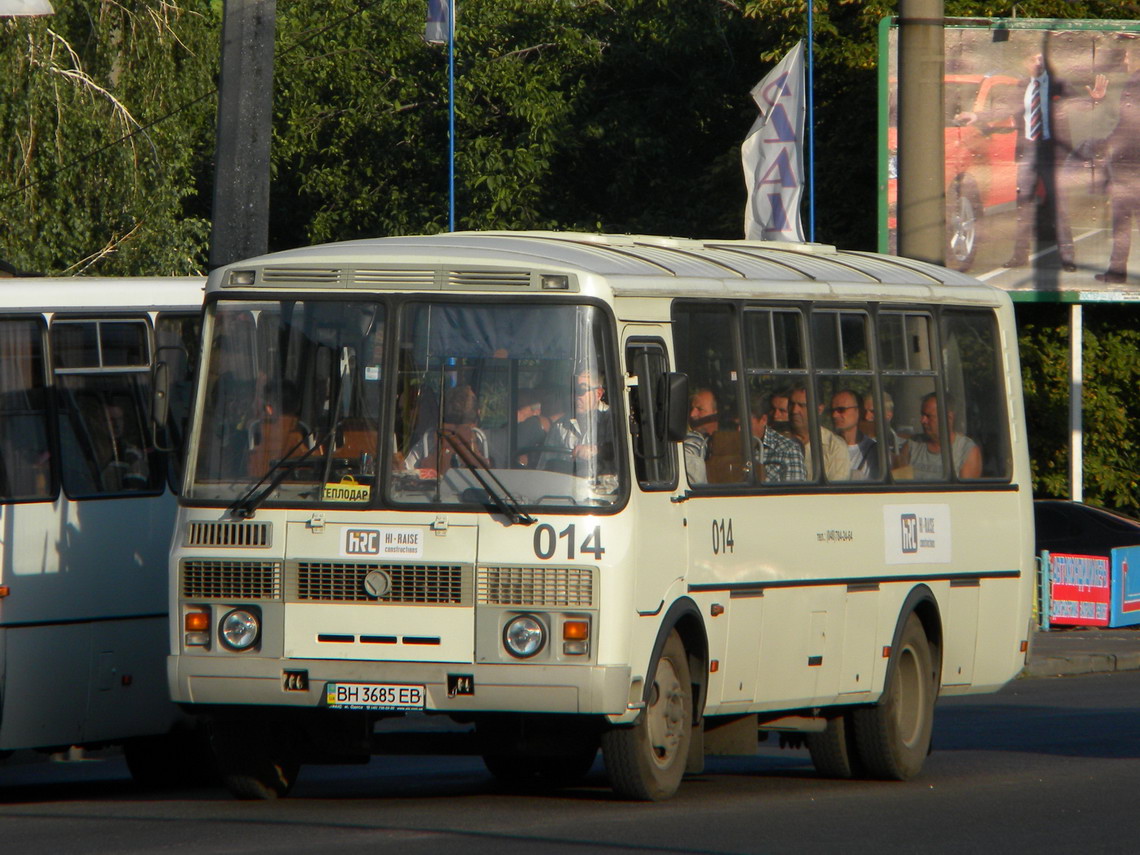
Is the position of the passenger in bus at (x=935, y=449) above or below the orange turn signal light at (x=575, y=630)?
above

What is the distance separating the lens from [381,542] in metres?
9.91

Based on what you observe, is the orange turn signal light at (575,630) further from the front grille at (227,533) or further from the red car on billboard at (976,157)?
the red car on billboard at (976,157)

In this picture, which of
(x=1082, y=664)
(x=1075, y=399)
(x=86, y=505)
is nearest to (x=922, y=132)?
(x=1082, y=664)

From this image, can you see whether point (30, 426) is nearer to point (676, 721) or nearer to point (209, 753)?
point (209, 753)

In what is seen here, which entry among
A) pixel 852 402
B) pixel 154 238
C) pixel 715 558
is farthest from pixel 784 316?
pixel 154 238

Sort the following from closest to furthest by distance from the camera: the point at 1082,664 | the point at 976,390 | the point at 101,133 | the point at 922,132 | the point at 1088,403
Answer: the point at 976,390 → the point at 922,132 → the point at 1082,664 → the point at 101,133 → the point at 1088,403

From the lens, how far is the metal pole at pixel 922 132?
16.6m

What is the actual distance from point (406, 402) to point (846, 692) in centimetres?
319

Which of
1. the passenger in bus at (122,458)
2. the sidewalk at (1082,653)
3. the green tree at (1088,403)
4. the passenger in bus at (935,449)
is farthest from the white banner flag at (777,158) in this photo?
the passenger in bus at (122,458)

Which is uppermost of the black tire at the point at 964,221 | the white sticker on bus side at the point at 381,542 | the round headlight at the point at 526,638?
the black tire at the point at 964,221

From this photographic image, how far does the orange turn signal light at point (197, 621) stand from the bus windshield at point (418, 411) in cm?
52

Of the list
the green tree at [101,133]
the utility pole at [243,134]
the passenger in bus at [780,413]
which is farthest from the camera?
the green tree at [101,133]

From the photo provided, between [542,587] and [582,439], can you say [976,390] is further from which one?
[542,587]

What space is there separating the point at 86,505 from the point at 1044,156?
65.6 feet
